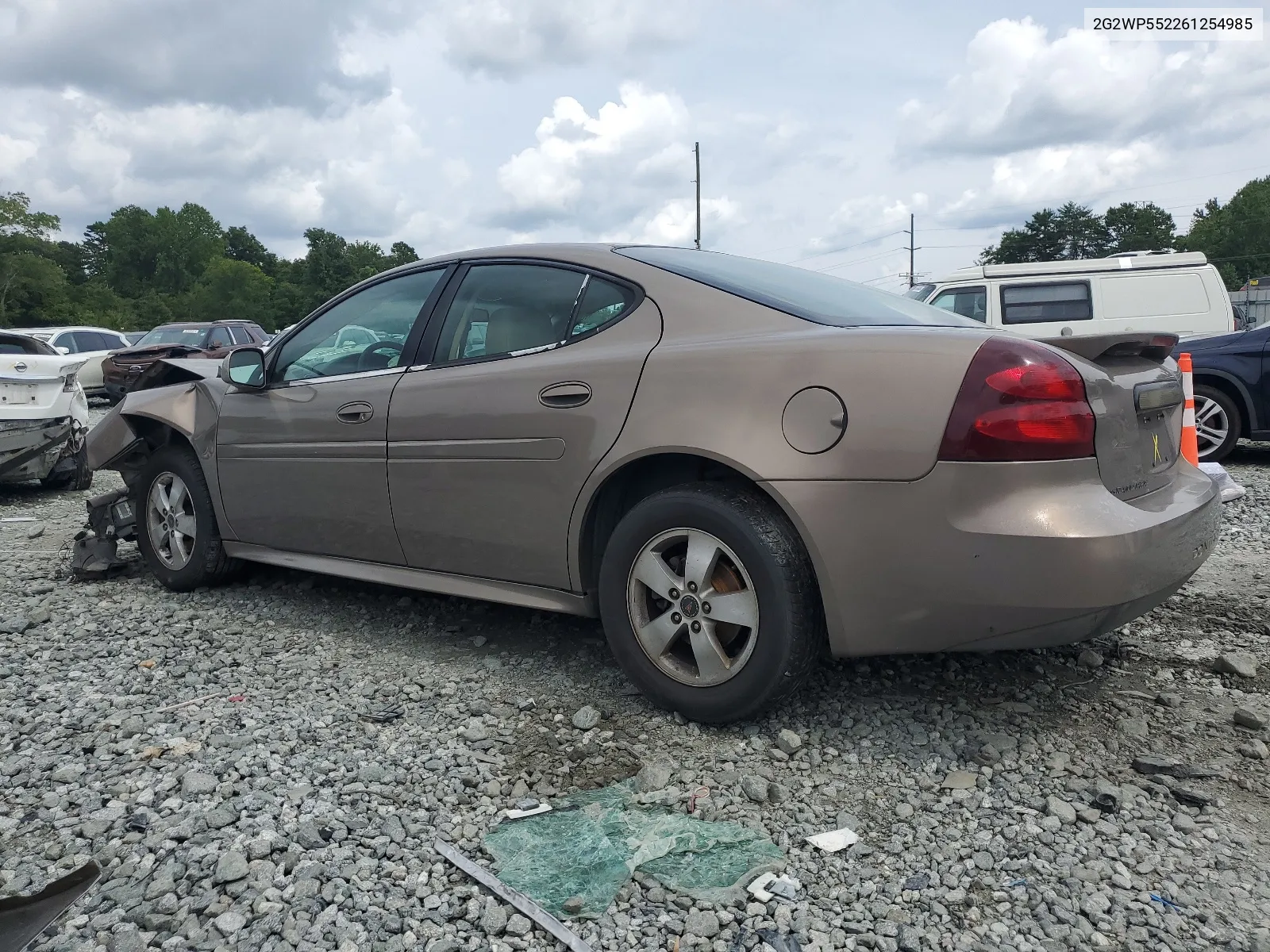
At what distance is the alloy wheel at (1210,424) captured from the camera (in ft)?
25.8

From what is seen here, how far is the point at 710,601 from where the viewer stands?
2867 millimetres

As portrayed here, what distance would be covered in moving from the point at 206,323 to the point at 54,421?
443 inches

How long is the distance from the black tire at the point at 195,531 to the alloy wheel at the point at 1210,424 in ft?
24.6

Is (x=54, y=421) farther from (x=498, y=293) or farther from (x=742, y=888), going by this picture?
(x=742, y=888)

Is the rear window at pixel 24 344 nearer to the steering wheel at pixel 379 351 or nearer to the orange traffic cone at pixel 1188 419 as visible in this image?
the steering wheel at pixel 379 351

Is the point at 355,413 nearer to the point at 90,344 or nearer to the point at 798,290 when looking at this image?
the point at 798,290

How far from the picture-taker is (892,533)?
102 inches

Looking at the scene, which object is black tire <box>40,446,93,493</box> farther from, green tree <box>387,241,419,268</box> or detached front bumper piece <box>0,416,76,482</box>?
green tree <box>387,241,419,268</box>

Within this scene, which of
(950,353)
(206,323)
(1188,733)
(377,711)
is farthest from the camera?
(206,323)

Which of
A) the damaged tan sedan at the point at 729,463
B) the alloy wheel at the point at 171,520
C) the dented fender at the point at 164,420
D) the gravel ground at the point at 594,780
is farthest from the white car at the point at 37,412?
the damaged tan sedan at the point at 729,463

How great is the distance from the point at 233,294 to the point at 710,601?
9477cm

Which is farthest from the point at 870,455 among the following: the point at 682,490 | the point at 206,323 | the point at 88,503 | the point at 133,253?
the point at 133,253

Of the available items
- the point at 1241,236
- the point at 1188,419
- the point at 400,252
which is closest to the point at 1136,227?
the point at 1241,236

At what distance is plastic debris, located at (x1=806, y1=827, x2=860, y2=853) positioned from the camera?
2352 millimetres
